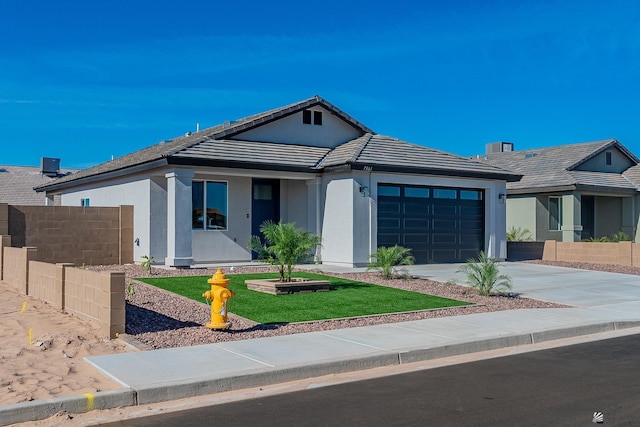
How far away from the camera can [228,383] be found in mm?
7512

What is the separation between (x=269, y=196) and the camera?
23016 mm

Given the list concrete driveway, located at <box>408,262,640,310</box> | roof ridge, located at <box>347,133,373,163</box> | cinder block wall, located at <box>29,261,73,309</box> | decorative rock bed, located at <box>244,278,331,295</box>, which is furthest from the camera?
roof ridge, located at <box>347,133,373,163</box>

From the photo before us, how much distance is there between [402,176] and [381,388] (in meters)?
14.6

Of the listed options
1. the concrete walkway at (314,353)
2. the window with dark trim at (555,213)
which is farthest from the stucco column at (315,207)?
the window with dark trim at (555,213)

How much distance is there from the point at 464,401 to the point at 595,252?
19.8 meters

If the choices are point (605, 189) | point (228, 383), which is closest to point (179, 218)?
point (228, 383)

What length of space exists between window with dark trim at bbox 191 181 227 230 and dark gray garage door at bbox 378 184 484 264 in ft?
16.5

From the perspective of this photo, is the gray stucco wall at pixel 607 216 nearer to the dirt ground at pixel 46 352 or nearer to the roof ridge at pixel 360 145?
the roof ridge at pixel 360 145

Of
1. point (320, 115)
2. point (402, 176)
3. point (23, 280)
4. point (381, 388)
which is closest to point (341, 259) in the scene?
point (402, 176)

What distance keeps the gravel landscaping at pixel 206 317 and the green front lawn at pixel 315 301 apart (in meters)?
0.32

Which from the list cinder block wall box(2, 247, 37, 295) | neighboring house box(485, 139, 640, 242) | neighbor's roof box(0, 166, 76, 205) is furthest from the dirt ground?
neighbor's roof box(0, 166, 76, 205)

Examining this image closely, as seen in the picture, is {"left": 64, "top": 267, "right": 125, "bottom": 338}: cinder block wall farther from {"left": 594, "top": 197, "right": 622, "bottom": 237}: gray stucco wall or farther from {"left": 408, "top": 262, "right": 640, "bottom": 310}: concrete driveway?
{"left": 594, "top": 197, "right": 622, "bottom": 237}: gray stucco wall

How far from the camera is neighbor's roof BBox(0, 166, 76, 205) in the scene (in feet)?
125

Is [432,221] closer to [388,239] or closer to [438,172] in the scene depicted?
[438,172]
